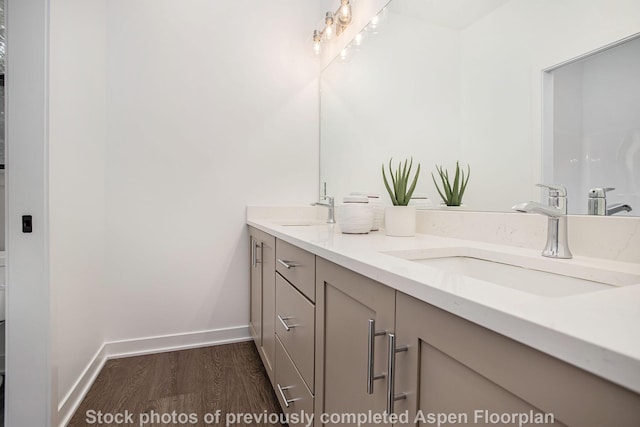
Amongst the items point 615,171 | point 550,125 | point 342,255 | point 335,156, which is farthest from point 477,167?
point 335,156

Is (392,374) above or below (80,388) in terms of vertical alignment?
above

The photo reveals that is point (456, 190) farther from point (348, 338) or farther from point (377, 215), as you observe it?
point (348, 338)

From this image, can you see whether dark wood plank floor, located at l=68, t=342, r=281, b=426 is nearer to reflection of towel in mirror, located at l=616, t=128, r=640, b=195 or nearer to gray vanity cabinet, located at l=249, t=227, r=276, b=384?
gray vanity cabinet, located at l=249, t=227, r=276, b=384

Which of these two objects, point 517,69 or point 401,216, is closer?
point 517,69

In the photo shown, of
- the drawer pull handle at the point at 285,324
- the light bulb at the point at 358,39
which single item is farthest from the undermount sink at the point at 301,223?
the light bulb at the point at 358,39

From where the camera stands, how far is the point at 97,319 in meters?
1.83

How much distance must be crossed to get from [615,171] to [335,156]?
5.04ft

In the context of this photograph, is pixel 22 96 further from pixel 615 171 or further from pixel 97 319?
pixel 615 171

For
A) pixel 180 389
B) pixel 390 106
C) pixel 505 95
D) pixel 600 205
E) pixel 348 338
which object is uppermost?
pixel 390 106

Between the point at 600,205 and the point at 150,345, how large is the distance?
7.24 ft

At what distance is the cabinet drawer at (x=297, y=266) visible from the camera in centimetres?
104

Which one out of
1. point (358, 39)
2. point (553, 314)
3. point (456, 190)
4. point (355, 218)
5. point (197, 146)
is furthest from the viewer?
point (197, 146)

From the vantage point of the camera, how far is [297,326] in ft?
3.78

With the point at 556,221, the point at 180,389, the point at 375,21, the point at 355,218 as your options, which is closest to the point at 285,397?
the point at 180,389
